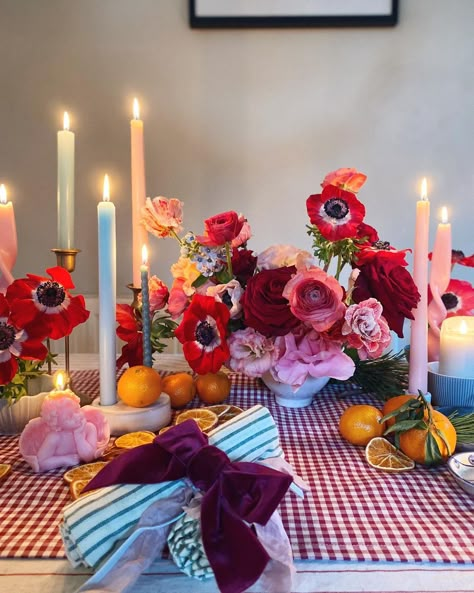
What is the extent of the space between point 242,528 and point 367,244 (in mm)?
521

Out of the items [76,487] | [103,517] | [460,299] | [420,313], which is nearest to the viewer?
[103,517]

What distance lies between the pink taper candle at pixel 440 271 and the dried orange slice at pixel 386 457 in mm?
365

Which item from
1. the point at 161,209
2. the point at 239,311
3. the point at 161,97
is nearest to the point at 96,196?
the point at 161,97

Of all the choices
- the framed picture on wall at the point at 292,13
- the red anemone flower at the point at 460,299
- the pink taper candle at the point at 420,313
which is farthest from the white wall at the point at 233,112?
the pink taper candle at the point at 420,313

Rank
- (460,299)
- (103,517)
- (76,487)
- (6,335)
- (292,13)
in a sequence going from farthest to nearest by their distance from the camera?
1. (292,13)
2. (460,299)
3. (6,335)
4. (76,487)
5. (103,517)

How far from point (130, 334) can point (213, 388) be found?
0.17 metres

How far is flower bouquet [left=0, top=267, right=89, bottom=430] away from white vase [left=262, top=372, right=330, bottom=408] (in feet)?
1.08

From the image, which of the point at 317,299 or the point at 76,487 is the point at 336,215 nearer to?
the point at 317,299

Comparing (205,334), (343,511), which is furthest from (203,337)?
(343,511)

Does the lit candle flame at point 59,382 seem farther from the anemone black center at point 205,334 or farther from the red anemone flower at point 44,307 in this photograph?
the anemone black center at point 205,334

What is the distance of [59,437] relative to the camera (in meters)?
0.60

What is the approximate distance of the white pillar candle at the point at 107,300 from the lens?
0.69 metres

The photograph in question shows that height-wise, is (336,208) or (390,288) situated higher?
(336,208)

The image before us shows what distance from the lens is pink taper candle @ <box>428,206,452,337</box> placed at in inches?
36.8
